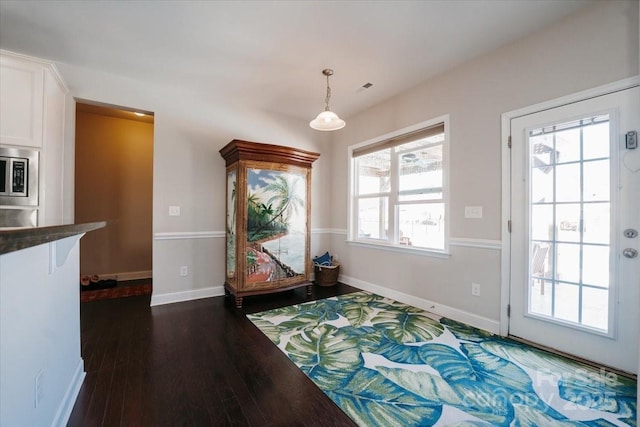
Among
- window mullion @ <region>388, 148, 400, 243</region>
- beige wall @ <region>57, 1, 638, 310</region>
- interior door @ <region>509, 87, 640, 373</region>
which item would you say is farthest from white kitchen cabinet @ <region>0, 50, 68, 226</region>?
interior door @ <region>509, 87, 640, 373</region>

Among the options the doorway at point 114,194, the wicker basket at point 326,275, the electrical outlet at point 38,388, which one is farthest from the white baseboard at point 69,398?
the wicker basket at point 326,275

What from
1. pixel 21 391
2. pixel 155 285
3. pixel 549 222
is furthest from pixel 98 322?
pixel 549 222

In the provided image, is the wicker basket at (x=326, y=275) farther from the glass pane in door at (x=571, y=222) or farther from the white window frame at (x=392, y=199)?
the glass pane in door at (x=571, y=222)

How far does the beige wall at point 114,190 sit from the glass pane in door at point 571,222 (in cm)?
555

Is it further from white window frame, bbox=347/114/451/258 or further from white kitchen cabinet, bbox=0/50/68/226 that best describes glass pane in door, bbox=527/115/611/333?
white kitchen cabinet, bbox=0/50/68/226

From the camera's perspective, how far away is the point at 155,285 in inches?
132

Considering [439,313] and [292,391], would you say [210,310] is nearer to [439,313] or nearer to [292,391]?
[292,391]

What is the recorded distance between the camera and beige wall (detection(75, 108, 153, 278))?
4367 mm

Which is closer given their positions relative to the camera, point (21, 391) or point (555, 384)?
point (21, 391)

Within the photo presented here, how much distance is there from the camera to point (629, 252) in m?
1.92

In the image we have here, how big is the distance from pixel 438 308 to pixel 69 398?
10.3 ft

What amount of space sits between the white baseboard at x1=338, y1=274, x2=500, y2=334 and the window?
0.63 meters

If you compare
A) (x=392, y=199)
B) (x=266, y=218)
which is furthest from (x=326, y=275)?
(x=392, y=199)

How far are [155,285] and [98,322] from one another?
0.64 metres
